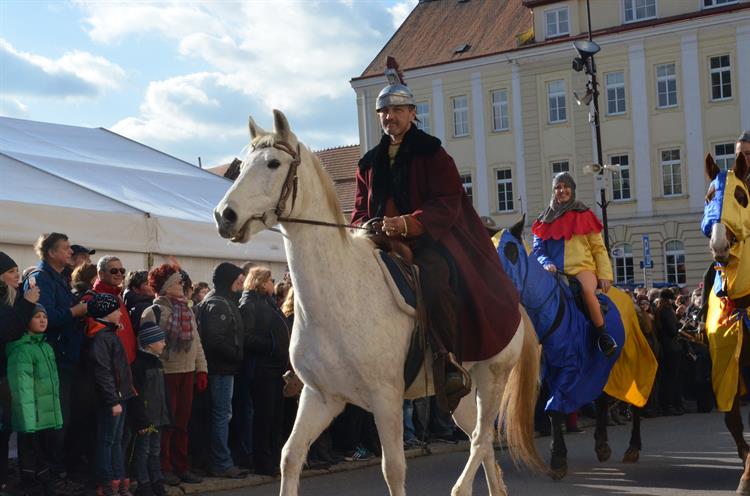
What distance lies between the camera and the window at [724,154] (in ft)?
143

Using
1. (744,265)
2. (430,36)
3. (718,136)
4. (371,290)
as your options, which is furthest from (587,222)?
(430,36)

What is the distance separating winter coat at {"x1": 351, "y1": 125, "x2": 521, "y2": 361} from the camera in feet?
23.7

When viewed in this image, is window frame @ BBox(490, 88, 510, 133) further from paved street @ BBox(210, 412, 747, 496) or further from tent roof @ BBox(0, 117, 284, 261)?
paved street @ BBox(210, 412, 747, 496)

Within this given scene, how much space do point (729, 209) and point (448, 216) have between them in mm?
2802

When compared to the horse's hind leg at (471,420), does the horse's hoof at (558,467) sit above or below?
below

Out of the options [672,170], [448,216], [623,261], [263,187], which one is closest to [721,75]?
[672,170]

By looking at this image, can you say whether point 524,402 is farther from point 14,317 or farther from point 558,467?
point 14,317

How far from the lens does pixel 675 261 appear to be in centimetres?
4478

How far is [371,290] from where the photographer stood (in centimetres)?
666

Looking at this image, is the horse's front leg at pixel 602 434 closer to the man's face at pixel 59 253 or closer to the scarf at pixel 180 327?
the scarf at pixel 180 327

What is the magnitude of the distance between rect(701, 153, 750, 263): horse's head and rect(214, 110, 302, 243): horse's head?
3.79 metres

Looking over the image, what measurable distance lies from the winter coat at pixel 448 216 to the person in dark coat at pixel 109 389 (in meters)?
3.01

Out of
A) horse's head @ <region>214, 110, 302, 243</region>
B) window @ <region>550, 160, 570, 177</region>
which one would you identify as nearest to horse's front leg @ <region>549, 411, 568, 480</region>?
horse's head @ <region>214, 110, 302, 243</region>

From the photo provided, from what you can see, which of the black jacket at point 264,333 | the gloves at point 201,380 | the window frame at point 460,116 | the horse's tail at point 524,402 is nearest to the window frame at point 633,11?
the window frame at point 460,116
